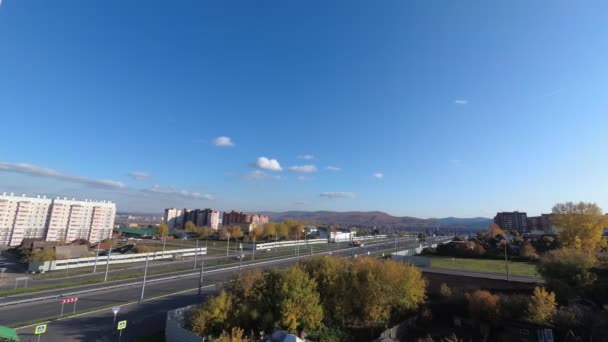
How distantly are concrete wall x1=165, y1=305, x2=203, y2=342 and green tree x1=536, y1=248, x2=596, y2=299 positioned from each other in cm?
3279

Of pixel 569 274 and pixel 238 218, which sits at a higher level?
pixel 238 218

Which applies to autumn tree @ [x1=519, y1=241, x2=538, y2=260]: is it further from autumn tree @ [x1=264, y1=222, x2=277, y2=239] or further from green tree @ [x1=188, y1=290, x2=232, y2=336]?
→ autumn tree @ [x1=264, y1=222, x2=277, y2=239]

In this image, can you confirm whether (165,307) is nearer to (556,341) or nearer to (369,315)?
(369,315)

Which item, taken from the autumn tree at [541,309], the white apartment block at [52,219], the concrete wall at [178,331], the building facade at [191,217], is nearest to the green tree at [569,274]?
the autumn tree at [541,309]

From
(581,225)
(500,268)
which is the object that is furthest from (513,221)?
(500,268)

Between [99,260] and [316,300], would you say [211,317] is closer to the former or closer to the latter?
[316,300]

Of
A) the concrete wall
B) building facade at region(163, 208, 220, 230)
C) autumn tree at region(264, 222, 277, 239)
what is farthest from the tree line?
building facade at region(163, 208, 220, 230)

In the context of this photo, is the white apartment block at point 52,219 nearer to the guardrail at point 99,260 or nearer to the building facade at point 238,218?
the guardrail at point 99,260

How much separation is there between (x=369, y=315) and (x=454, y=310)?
9871 millimetres

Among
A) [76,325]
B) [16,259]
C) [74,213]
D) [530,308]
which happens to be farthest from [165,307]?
[74,213]

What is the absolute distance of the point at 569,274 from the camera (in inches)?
1109

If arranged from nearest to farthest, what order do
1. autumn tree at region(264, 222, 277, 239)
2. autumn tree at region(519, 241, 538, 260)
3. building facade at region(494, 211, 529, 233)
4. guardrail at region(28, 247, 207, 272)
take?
guardrail at region(28, 247, 207, 272) → autumn tree at region(519, 241, 538, 260) → autumn tree at region(264, 222, 277, 239) → building facade at region(494, 211, 529, 233)

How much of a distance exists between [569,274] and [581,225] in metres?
32.2

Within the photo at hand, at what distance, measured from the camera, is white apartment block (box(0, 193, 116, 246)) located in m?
85.4
